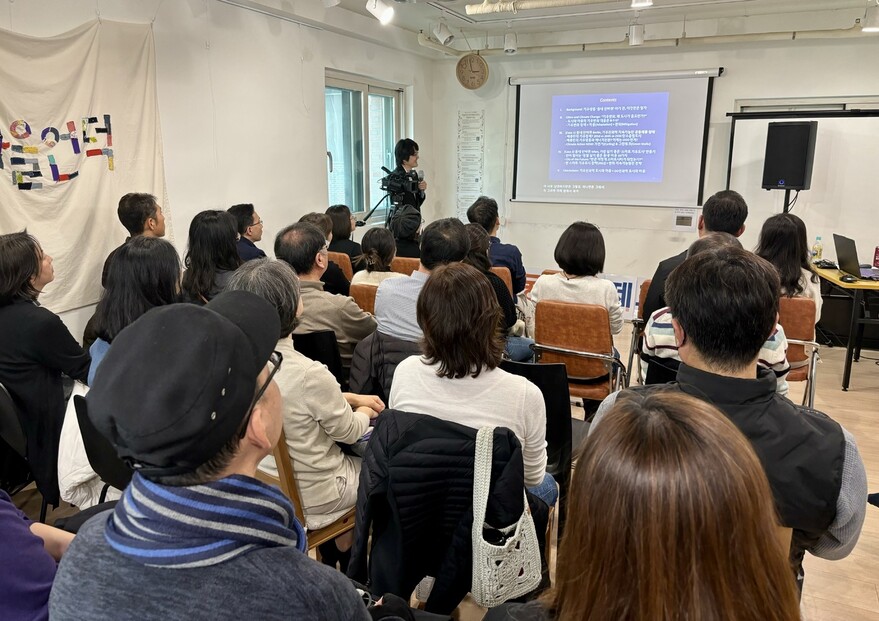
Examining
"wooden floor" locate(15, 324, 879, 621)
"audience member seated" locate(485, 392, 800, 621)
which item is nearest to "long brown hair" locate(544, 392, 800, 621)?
"audience member seated" locate(485, 392, 800, 621)


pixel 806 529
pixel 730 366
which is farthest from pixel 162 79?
pixel 806 529

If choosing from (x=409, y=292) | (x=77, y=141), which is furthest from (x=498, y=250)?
(x=77, y=141)

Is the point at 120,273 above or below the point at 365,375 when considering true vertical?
above

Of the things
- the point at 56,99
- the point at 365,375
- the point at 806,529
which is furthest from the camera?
the point at 56,99

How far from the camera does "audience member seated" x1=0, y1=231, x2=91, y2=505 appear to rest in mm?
2152

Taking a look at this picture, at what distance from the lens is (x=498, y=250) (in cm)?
386

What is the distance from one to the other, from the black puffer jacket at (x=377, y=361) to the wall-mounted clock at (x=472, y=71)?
200 inches

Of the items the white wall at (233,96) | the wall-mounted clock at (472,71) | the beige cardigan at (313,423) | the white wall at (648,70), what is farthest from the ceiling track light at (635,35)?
the beige cardigan at (313,423)

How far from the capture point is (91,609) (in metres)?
0.69

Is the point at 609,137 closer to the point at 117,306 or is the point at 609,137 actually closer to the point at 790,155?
the point at 790,155

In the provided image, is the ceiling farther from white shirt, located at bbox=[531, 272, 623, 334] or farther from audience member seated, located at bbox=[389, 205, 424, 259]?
white shirt, located at bbox=[531, 272, 623, 334]

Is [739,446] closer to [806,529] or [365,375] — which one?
[806,529]

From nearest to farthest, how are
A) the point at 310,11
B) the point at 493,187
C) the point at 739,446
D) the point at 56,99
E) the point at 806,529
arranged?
the point at 739,446 < the point at 806,529 < the point at 56,99 < the point at 310,11 < the point at 493,187

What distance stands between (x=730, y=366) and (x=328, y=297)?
63.9 inches
